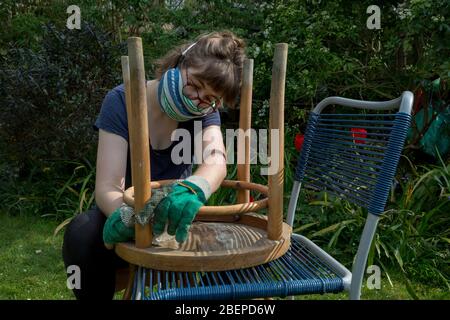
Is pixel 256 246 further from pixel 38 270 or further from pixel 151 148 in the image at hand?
pixel 38 270

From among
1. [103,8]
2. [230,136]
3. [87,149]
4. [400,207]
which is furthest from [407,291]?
[103,8]

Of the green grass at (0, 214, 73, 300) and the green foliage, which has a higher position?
the green foliage

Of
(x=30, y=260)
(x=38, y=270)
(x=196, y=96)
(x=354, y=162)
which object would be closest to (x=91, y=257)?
(x=196, y=96)

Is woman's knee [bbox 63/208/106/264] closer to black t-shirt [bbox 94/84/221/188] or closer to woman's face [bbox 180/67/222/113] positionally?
black t-shirt [bbox 94/84/221/188]

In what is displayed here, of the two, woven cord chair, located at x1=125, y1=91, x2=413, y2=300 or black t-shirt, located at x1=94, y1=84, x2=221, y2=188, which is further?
black t-shirt, located at x1=94, y1=84, x2=221, y2=188

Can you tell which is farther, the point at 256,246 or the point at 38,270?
the point at 38,270

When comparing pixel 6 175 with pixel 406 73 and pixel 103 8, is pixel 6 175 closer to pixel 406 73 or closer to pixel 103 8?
pixel 103 8

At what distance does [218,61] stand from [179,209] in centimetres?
53

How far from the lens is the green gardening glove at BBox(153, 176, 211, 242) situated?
1.16 meters

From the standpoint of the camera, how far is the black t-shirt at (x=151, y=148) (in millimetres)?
1595

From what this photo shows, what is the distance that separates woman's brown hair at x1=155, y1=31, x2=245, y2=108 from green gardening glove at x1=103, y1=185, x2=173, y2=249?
39cm

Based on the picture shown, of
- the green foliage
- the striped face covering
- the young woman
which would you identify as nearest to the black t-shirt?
the young woman

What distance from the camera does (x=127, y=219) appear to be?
1231mm

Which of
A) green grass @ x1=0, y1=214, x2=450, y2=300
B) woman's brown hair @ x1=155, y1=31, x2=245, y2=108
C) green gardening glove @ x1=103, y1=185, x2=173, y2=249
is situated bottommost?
green grass @ x1=0, y1=214, x2=450, y2=300
